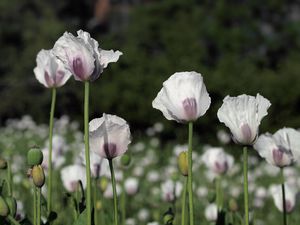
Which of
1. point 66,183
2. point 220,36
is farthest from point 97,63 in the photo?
point 220,36

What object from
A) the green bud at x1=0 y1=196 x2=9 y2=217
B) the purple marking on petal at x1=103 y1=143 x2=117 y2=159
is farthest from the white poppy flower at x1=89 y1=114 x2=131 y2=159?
the green bud at x1=0 y1=196 x2=9 y2=217

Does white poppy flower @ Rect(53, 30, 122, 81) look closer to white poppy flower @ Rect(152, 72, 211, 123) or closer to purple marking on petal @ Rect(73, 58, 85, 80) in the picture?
purple marking on petal @ Rect(73, 58, 85, 80)

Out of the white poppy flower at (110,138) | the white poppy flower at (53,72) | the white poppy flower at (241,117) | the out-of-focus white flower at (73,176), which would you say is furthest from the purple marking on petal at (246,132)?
the out-of-focus white flower at (73,176)

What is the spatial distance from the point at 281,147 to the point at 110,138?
16.8 inches

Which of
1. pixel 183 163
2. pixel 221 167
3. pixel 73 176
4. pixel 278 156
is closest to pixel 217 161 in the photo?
pixel 221 167

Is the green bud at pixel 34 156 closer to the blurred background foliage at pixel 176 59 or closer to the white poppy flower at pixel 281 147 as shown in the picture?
the white poppy flower at pixel 281 147

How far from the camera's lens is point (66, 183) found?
2.01m

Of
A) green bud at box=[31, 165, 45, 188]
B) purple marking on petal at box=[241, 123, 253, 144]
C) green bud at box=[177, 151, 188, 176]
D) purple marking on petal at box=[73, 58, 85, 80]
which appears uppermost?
purple marking on petal at box=[73, 58, 85, 80]

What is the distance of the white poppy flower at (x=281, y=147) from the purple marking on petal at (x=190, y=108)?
366 mm

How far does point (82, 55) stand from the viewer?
118 centimetres

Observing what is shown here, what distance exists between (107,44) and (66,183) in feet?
32.6

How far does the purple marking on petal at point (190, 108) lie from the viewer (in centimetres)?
118

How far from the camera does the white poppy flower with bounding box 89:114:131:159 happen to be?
1289mm

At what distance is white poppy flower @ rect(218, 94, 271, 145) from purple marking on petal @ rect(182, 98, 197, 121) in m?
0.06
